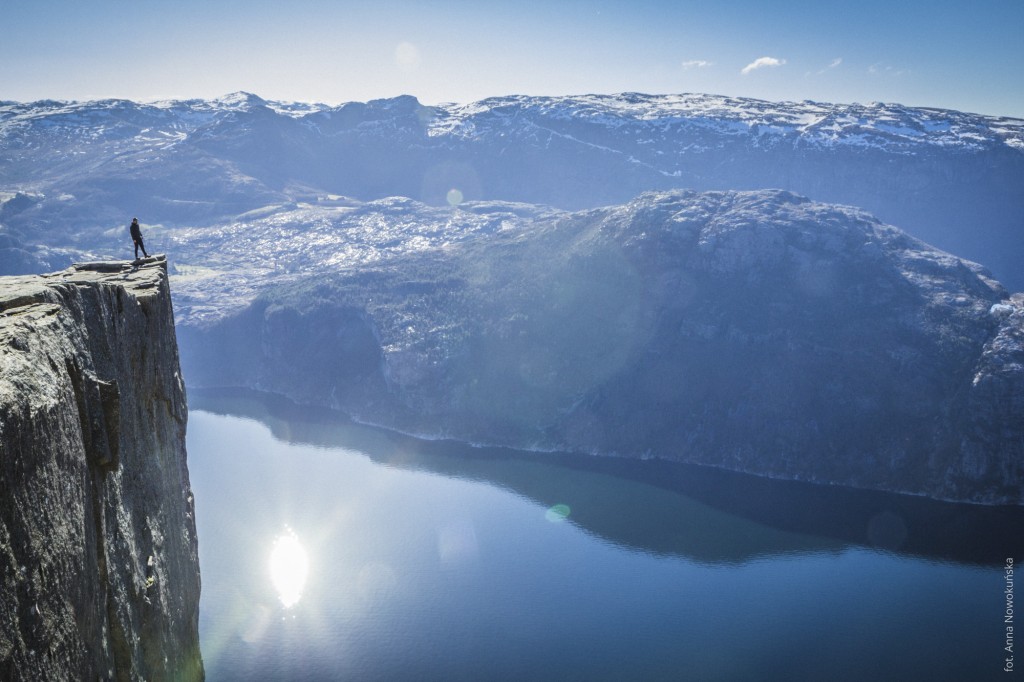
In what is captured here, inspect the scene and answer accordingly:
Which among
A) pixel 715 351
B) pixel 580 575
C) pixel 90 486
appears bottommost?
pixel 580 575

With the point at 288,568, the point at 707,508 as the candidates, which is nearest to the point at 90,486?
the point at 288,568

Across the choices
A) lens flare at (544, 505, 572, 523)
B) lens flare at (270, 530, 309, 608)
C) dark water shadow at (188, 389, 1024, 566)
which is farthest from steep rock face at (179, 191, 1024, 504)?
lens flare at (270, 530, 309, 608)

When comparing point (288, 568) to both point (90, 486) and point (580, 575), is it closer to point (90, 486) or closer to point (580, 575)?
point (580, 575)

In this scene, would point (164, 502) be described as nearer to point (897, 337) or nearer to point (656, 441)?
point (656, 441)

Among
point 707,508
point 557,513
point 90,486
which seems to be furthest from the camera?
point 707,508

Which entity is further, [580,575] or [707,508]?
[707,508]

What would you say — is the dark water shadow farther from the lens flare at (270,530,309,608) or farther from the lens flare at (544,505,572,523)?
the lens flare at (270,530,309,608)
